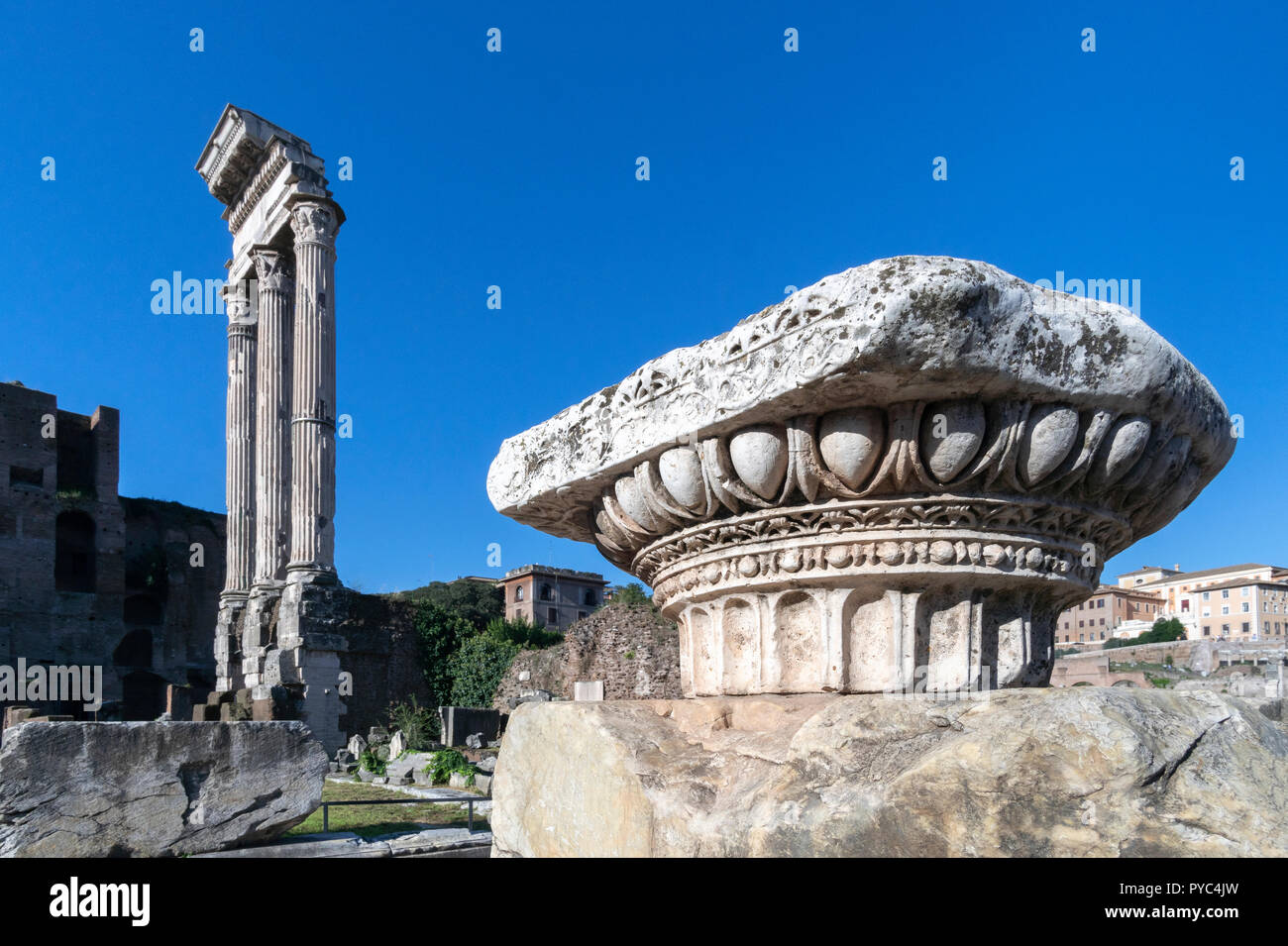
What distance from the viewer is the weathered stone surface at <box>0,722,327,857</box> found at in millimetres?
5551

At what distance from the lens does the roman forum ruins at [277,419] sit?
49.0ft

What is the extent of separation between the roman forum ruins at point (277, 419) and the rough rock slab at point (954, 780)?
512 inches

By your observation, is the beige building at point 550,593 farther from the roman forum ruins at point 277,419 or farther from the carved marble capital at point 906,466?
the carved marble capital at point 906,466

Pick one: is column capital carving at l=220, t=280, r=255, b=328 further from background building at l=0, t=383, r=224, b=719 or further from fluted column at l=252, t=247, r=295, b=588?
background building at l=0, t=383, r=224, b=719

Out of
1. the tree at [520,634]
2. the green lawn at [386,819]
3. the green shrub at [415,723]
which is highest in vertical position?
the tree at [520,634]

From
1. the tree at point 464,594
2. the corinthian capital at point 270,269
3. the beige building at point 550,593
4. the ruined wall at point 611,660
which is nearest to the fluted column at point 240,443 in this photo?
the corinthian capital at point 270,269

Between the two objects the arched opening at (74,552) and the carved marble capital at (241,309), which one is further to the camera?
the arched opening at (74,552)

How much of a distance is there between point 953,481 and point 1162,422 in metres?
0.46

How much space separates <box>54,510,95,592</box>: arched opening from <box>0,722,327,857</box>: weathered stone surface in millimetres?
32129

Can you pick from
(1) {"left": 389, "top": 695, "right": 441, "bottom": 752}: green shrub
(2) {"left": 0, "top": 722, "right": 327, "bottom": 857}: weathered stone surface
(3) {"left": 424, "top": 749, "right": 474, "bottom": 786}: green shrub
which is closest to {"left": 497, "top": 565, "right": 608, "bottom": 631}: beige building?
(1) {"left": 389, "top": 695, "right": 441, "bottom": 752}: green shrub

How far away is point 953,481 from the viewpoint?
1646 mm

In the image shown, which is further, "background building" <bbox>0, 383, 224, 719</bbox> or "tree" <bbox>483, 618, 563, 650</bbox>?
"background building" <bbox>0, 383, 224, 719</bbox>
